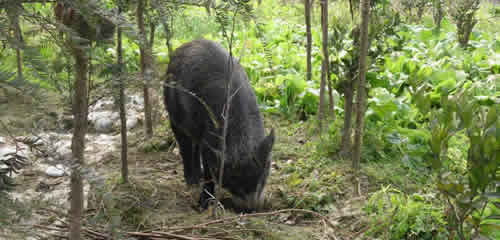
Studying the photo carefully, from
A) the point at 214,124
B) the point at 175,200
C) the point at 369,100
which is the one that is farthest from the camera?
the point at 369,100

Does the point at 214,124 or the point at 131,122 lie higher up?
the point at 214,124

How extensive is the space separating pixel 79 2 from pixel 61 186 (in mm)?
3603

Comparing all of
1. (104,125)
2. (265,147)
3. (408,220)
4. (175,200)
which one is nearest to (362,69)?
(265,147)

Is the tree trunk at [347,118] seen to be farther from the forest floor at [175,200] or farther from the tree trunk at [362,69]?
the tree trunk at [362,69]

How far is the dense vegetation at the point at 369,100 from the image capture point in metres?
2.02

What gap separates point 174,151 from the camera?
5938mm

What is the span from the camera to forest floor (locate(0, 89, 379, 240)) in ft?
10.8

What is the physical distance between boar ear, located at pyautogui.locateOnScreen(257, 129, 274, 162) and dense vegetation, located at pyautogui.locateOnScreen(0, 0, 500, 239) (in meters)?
0.69

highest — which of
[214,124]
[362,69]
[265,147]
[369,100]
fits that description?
[362,69]

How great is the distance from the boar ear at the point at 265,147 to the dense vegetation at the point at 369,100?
0.69 metres

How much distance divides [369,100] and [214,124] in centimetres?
258

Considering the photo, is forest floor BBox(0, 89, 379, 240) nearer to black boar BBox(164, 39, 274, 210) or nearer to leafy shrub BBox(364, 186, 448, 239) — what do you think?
leafy shrub BBox(364, 186, 448, 239)

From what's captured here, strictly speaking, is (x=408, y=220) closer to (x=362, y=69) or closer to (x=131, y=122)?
(x=362, y=69)

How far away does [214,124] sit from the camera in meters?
3.87
